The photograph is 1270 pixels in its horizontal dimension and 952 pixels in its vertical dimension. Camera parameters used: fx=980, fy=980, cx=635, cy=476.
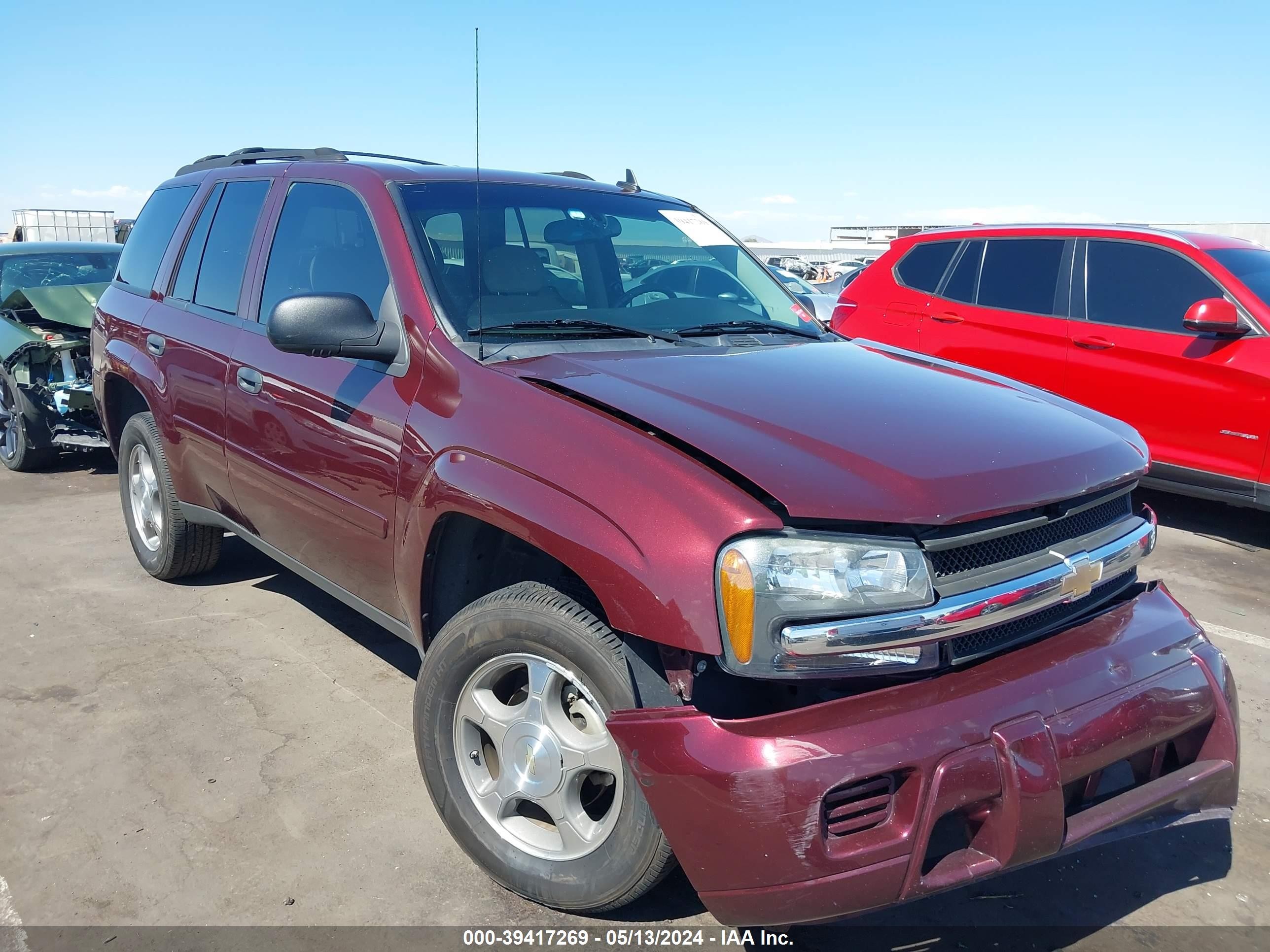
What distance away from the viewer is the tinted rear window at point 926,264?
23.8 feet

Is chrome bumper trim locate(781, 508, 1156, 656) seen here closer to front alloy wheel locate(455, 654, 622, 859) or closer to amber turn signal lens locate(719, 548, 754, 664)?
amber turn signal lens locate(719, 548, 754, 664)

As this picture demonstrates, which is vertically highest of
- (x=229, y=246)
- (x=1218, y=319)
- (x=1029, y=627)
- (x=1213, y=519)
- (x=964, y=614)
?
(x=229, y=246)

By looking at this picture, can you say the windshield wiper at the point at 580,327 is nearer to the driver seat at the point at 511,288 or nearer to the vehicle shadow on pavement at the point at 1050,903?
the driver seat at the point at 511,288

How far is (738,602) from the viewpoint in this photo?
1.96 metres

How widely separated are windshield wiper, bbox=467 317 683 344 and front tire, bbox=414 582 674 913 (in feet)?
2.69

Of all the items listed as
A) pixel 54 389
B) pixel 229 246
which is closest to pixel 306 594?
pixel 229 246

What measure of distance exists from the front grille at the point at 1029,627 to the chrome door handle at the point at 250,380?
98.2 inches

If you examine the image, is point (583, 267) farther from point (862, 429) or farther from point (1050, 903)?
point (1050, 903)

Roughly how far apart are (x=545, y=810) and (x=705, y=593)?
0.85m

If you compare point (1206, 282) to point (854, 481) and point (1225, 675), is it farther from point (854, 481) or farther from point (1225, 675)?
point (854, 481)

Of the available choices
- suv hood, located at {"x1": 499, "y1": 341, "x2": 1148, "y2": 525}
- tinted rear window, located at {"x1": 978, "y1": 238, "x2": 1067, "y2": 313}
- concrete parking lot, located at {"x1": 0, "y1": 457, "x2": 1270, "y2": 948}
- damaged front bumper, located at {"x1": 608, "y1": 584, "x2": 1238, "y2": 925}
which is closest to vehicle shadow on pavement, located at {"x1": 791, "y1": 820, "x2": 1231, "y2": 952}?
concrete parking lot, located at {"x1": 0, "y1": 457, "x2": 1270, "y2": 948}

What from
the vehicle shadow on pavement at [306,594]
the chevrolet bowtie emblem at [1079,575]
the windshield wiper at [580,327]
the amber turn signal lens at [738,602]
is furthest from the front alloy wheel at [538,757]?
the vehicle shadow on pavement at [306,594]

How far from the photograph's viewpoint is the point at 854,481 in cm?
207

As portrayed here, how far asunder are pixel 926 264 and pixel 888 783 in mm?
6145
